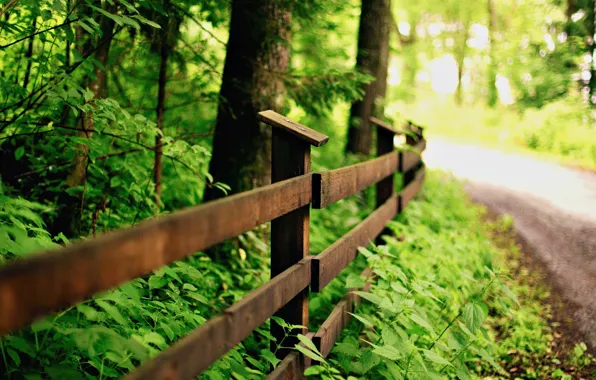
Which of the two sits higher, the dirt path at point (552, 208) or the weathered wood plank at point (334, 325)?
the weathered wood plank at point (334, 325)

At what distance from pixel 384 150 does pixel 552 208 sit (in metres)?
5.79

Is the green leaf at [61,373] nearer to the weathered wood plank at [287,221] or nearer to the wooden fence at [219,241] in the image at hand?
the wooden fence at [219,241]

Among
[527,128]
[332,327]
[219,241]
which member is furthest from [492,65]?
[219,241]

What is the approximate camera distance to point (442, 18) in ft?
128

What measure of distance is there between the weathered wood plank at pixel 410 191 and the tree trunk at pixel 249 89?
191 centimetres

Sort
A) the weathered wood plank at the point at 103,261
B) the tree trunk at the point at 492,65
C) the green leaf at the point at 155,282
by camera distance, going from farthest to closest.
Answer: the tree trunk at the point at 492,65 → the green leaf at the point at 155,282 → the weathered wood plank at the point at 103,261

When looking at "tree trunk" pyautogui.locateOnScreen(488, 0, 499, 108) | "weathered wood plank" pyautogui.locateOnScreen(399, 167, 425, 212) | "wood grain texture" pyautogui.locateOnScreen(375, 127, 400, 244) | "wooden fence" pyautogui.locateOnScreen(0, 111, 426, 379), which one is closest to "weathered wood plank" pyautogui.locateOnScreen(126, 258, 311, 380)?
"wooden fence" pyautogui.locateOnScreen(0, 111, 426, 379)

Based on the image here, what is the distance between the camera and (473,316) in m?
3.42

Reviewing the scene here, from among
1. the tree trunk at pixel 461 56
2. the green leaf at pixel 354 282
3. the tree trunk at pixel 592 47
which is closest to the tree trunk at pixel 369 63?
the green leaf at pixel 354 282

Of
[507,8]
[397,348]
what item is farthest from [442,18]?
[397,348]

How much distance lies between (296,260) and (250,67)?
2.59 m

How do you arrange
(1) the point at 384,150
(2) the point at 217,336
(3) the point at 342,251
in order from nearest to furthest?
(2) the point at 217,336
(3) the point at 342,251
(1) the point at 384,150

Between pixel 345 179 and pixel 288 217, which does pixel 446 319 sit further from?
pixel 288 217

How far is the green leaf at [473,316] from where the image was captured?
3375 mm
